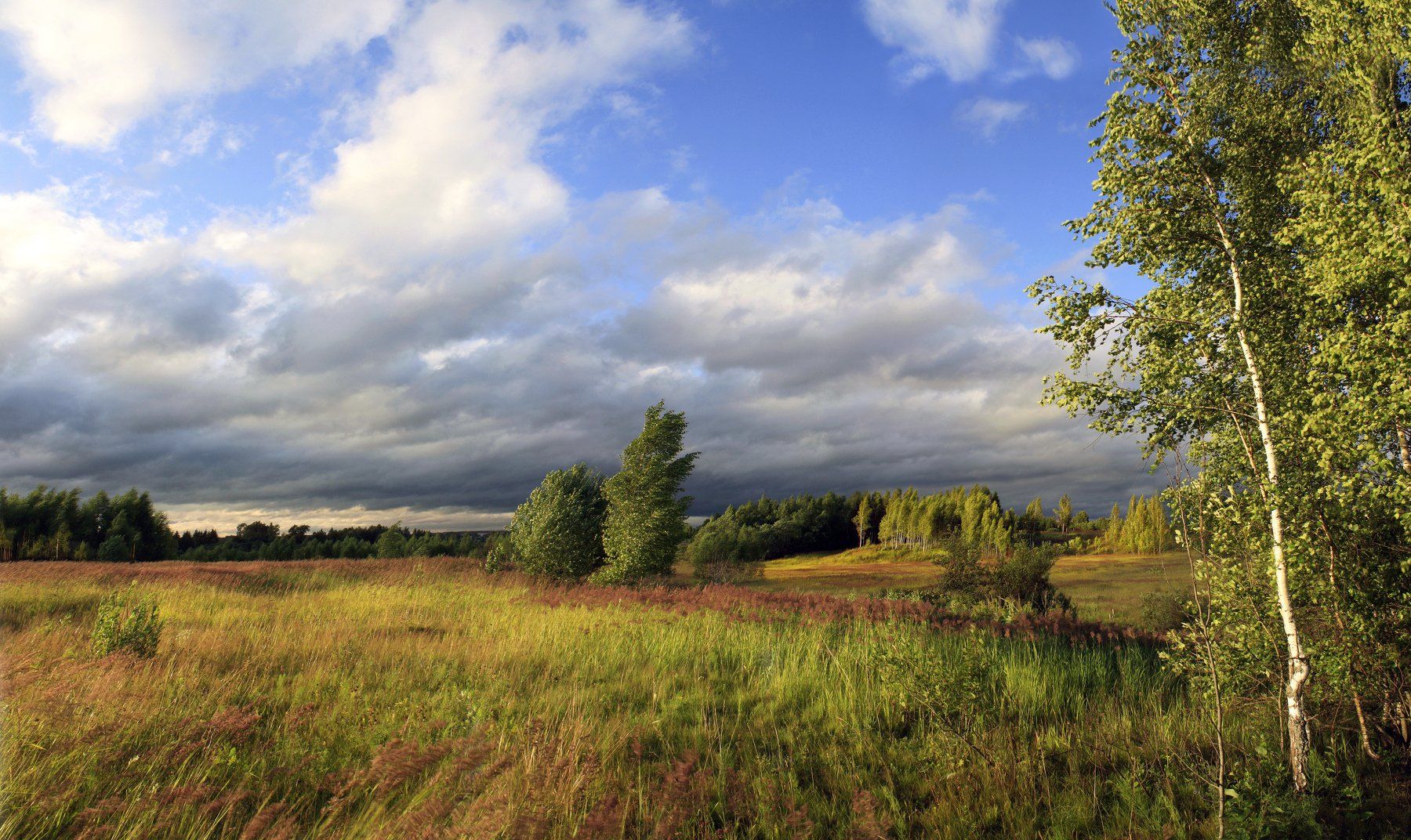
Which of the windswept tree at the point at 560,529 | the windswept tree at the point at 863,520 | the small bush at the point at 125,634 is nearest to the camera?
the small bush at the point at 125,634

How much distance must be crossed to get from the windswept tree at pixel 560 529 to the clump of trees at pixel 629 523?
31 mm

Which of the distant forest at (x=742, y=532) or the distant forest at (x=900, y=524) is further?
the distant forest at (x=900, y=524)

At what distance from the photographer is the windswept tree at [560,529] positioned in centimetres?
2350

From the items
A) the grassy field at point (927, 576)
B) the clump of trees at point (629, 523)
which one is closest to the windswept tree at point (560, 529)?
the clump of trees at point (629, 523)

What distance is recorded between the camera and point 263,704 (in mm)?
6898

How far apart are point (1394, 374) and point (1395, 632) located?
3.24 meters

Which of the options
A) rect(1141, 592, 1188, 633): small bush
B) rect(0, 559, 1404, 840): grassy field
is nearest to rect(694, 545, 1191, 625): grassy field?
rect(1141, 592, 1188, 633): small bush

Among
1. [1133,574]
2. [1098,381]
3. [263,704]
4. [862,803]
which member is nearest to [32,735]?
[263,704]

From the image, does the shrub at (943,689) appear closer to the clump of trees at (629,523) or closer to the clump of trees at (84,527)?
the clump of trees at (629,523)

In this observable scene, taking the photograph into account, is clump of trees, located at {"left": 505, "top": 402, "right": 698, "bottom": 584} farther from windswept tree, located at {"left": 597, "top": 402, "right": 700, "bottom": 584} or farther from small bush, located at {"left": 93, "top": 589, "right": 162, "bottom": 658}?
small bush, located at {"left": 93, "top": 589, "right": 162, "bottom": 658}

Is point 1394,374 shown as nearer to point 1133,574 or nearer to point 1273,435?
point 1273,435

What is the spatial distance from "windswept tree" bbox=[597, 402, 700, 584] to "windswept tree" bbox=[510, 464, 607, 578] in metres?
1.49

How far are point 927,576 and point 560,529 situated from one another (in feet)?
153

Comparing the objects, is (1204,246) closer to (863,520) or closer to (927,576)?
(927,576)
